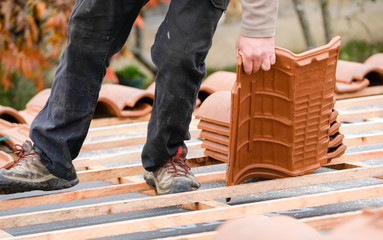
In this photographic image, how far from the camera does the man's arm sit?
2203mm

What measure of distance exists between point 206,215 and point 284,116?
543mm

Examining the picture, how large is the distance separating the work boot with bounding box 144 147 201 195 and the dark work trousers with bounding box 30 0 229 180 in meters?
0.04

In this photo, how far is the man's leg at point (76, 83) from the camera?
2.31 m

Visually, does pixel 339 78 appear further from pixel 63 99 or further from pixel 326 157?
pixel 63 99

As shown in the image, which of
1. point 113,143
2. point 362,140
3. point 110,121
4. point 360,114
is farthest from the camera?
point 110,121

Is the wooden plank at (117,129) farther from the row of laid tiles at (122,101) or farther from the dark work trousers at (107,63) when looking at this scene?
the dark work trousers at (107,63)

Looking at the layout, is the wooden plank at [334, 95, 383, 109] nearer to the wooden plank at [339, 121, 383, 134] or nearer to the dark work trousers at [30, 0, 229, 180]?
the wooden plank at [339, 121, 383, 134]

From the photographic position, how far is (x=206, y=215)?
6.88ft

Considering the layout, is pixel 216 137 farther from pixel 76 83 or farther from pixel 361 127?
pixel 361 127

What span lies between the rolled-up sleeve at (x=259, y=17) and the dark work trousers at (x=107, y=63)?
0.12 m

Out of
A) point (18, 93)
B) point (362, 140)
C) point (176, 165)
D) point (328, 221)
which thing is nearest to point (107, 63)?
point (176, 165)

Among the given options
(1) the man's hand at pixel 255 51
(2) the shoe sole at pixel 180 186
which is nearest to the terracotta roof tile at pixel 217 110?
(2) the shoe sole at pixel 180 186

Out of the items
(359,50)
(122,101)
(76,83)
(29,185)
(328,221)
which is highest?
(359,50)

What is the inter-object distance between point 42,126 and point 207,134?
75 centimetres
